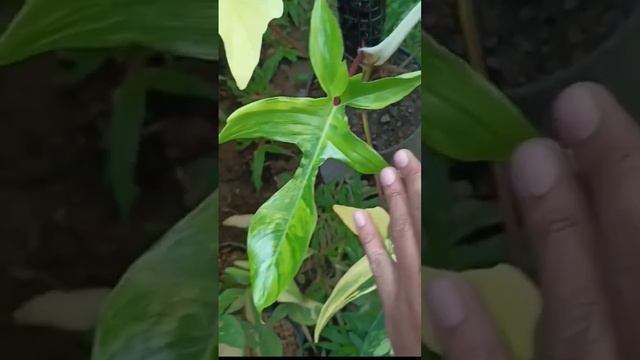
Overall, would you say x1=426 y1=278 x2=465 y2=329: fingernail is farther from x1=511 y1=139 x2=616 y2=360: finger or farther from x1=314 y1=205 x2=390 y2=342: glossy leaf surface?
x1=314 y1=205 x2=390 y2=342: glossy leaf surface

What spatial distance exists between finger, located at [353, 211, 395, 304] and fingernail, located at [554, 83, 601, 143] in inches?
15.3

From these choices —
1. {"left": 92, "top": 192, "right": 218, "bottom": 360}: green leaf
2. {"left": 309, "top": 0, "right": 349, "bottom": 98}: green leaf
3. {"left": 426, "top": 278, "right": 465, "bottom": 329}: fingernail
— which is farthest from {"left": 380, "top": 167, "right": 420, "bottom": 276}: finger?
{"left": 92, "top": 192, "right": 218, "bottom": 360}: green leaf

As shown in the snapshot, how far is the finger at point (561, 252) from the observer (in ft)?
2.36

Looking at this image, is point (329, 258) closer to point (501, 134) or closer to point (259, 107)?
point (259, 107)

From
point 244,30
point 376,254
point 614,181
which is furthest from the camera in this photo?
point 376,254

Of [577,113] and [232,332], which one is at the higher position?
[577,113]

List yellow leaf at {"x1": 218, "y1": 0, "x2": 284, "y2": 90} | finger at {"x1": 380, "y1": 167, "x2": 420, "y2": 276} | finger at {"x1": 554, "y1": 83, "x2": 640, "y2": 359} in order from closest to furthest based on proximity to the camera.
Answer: finger at {"x1": 554, "y1": 83, "x2": 640, "y2": 359} < yellow leaf at {"x1": 218, "y1": 0, "x2": 284, "y2": 90} < finger at {"x1": 380, "y1": 167, "x2": 420, "y2": 276}

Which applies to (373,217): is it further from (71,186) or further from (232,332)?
(71,186)

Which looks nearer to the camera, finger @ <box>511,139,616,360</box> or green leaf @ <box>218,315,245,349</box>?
finger @ <box>511,139,616,360</box>

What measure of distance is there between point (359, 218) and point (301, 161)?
0.39 feet

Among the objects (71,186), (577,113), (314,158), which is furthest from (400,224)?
(71,186)

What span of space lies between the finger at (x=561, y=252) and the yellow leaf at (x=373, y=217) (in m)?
0.35

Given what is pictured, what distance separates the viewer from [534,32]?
733 millimetres

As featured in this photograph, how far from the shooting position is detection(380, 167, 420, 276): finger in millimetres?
1025
